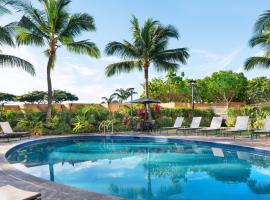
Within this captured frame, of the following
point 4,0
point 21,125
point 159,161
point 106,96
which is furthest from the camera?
point 106,96

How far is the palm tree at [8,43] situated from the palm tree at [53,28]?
100 inches

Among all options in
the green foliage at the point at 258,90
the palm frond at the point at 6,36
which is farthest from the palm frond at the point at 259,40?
the green foliage at the point at 258,90

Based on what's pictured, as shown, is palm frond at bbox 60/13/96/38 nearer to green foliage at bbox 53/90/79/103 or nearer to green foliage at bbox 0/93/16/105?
green foliage at bbox 53/90/79/103

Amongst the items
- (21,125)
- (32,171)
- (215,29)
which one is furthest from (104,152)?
(215,29)

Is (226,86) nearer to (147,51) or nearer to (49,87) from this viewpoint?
(147,51)

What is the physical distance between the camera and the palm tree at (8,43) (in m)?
14.3

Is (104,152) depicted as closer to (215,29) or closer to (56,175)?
(56,175)

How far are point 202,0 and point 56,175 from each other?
15827 millimetres

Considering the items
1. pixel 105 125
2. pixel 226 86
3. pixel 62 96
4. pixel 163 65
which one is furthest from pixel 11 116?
pixel 226 86

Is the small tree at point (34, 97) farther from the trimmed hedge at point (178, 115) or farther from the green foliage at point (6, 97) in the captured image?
the trimmed hedge at point (178, 115)

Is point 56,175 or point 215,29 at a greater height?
point 215,29

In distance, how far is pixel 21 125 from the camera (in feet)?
58.0

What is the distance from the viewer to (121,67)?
22.2 metres

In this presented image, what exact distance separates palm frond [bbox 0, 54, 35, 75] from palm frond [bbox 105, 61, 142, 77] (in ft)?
21.2
